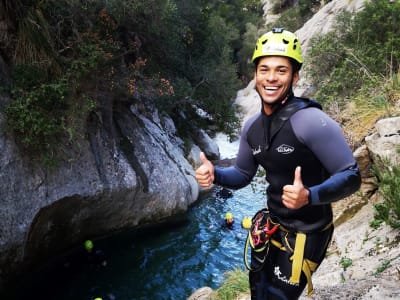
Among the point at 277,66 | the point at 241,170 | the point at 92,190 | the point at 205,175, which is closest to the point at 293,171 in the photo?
the point at 241,170

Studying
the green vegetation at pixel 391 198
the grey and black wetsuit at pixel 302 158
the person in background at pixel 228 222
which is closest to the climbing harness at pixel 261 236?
the grey and black wetsuit at pixel 302 158

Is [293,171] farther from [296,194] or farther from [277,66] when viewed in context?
[277,66]

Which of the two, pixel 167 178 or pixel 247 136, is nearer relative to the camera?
pixel 247 136

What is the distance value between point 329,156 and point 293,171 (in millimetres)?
364

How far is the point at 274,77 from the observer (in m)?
2.76

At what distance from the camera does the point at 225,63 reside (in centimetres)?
1911

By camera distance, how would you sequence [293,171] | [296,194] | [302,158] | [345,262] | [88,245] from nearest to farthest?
1. [296,194]
2. [302,158]
3. [293,171]
4. [345,262]
5. [88,245]

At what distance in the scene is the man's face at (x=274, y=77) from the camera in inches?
109

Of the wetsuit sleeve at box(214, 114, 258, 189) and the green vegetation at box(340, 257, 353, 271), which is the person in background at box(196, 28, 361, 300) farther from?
the green vegetation at box(340, 257, 353, 271)

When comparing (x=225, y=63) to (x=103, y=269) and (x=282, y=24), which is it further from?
(x=282, y=24)

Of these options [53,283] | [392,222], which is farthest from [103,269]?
[392,222]

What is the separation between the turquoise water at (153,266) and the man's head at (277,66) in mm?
8547

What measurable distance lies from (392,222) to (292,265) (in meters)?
2.91

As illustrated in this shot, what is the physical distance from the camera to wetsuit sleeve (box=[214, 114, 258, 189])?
10.4 ft
